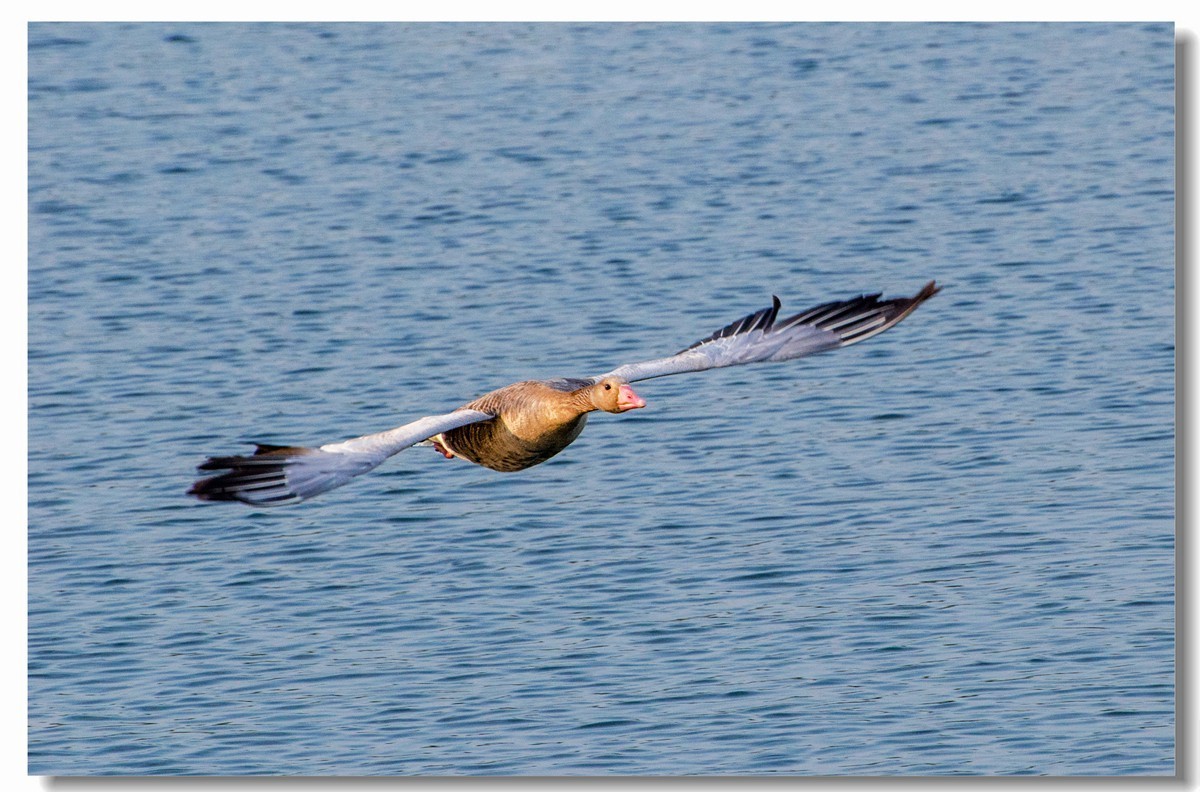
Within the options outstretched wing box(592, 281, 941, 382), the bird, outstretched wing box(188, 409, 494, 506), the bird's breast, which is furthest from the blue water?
outstretched wing box(188, 409, 494, 506)

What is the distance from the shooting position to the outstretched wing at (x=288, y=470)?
9.96m

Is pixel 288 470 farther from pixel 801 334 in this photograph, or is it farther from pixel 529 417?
pixel 801 334

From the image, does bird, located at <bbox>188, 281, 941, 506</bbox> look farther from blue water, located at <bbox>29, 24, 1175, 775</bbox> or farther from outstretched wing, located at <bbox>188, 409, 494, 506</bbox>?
blue water, located at <bbox>29, 24, 1175, 775</bbox>

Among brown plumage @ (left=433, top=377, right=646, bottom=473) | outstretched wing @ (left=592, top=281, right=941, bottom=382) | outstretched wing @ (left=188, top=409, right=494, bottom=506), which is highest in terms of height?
outstretched wing @ (left=592, top=281, right=941, bottom=382)

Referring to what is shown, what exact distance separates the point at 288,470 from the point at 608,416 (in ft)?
20.1

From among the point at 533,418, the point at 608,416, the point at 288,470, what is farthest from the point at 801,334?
the point at 608,416

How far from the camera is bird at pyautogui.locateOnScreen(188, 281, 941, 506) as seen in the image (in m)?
10.1

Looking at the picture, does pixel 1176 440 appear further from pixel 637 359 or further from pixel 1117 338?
pixel 637 359

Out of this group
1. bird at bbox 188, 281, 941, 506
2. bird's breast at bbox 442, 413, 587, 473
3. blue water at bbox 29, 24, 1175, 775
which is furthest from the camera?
blue water at bbox 29, 24, 1175, 775

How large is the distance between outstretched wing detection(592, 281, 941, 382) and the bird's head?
1.51 feet

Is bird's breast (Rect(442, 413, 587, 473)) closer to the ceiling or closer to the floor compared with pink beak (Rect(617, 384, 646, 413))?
closer to the floor

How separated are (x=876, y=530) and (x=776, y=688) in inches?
69.1

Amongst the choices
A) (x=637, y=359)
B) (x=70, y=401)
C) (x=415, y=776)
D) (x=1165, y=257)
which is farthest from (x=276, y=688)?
(x=1165, y=257)

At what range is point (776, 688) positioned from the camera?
521 inches
